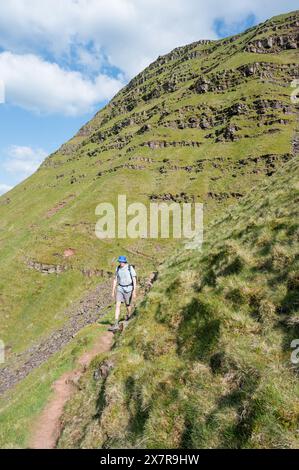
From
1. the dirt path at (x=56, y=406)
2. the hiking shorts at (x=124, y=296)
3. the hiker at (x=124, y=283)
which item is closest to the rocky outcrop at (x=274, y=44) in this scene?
the hiker at (x=124, y=283)

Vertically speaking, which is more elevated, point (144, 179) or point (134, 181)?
point (144, 179)

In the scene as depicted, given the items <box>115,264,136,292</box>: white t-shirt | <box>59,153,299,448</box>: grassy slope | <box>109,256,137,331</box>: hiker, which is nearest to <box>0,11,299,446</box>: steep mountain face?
<box>109,256,137,331</box>: hiker

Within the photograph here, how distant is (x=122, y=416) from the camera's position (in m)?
10.8

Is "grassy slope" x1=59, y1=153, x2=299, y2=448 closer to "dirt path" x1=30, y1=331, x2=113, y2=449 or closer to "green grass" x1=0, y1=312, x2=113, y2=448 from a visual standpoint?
"dirt path" x1=30, y1=331, x2=113, y2=449

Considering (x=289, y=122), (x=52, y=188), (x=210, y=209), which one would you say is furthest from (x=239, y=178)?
(x=52, y=188)

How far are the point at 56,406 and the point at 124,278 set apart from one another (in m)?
6.90

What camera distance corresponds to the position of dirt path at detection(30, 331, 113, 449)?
46.5ft

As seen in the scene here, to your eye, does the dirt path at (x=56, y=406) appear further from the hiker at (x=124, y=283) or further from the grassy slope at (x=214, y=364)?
the hiker at (x=124, y=283)

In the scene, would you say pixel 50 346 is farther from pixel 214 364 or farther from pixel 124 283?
pixel 214 364

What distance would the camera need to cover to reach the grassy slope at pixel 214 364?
780 centimetres

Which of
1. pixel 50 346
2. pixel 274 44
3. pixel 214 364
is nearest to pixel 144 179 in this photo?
pixel 50 346

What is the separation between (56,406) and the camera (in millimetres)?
16453

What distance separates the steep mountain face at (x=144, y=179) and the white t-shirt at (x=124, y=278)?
61.5 feet
